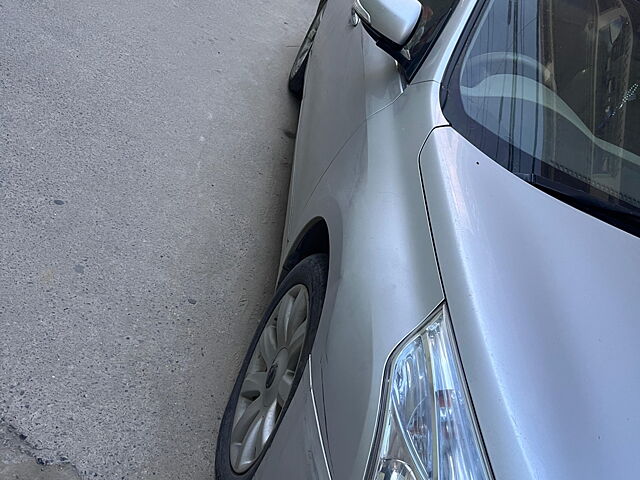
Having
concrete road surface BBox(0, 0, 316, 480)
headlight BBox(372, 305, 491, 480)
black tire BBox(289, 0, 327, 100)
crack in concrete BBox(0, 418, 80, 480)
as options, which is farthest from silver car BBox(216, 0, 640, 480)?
black tire BBox(289, 0, 327, 100)

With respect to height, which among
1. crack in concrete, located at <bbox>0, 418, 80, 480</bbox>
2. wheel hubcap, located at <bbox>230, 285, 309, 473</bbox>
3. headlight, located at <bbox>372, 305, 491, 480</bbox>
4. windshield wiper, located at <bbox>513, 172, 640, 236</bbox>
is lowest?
crack in concrete, located at <bbox>0, 418, 80, 480</bbox>

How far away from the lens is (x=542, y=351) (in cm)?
143

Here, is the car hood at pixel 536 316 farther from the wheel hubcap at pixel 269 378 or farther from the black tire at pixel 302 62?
the black tire at pixel 302 62

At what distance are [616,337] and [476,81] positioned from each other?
0.83 metres

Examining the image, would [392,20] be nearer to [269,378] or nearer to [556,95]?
[556,95]

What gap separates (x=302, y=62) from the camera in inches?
146

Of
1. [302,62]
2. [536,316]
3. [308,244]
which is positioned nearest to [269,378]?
[308,244]

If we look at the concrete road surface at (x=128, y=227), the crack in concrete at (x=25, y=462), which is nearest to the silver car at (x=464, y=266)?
the concrete road surface at (x=128, y=227)

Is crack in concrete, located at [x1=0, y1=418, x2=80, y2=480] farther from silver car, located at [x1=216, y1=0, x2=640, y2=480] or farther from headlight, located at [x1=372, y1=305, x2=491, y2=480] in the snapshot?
headlight, located at [x1=372, y1=305, x2=491, y2=480]

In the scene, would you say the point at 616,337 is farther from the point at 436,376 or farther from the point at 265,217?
the point at 265,217

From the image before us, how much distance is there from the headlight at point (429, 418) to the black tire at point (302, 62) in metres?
2.46

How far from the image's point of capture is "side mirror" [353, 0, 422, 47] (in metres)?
1.99

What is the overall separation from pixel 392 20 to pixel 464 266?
0.89 meters

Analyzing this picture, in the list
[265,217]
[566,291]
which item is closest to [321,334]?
[566,291]
